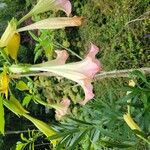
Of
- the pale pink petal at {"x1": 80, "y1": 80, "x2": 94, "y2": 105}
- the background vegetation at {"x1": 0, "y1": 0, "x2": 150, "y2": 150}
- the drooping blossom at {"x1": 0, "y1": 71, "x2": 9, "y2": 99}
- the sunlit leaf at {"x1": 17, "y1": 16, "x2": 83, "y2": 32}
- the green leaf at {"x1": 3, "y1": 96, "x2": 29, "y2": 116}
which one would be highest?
the sunlit leaf at {"x1": 17, "y1": 16, "x2": 83, "y2": 32}

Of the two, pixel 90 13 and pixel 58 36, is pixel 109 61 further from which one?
pixel 58 36

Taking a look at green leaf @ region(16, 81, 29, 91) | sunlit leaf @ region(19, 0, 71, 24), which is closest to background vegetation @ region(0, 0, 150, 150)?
green leaf @ region(16, 81, 29, 91)

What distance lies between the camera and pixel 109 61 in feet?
8.27

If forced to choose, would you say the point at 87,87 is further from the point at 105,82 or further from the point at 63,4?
the point at 105,82

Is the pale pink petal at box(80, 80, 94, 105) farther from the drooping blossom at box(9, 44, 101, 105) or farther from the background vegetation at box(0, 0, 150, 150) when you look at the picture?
the background vegetation at box(0, 0, 150, 150)

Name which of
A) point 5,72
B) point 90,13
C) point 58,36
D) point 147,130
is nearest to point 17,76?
point 5,72

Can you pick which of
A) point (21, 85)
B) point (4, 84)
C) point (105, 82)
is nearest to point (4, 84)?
point (4, 84)

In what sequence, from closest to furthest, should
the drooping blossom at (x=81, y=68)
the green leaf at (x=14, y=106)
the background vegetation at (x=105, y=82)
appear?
the drooping blossom at (x=81, y=68)
the green leaf at (x=14, y=106)
the background vegetation at (x=105, y=82)

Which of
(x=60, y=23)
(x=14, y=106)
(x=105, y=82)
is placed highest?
(x=60, y=23)

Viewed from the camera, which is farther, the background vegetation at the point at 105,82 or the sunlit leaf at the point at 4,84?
the background vegetation at the point at 105,82

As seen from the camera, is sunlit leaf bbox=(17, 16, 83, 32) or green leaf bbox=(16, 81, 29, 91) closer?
sunlit leaf bbox=(17, 16, 83, 32)

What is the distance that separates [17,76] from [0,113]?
7cm

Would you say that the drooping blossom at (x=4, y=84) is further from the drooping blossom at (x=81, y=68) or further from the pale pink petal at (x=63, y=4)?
the pale pink petal at (x=63, y=4)

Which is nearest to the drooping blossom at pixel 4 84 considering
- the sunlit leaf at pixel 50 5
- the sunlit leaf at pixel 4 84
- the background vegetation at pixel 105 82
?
the sunlit leaf at pixel 4 84
